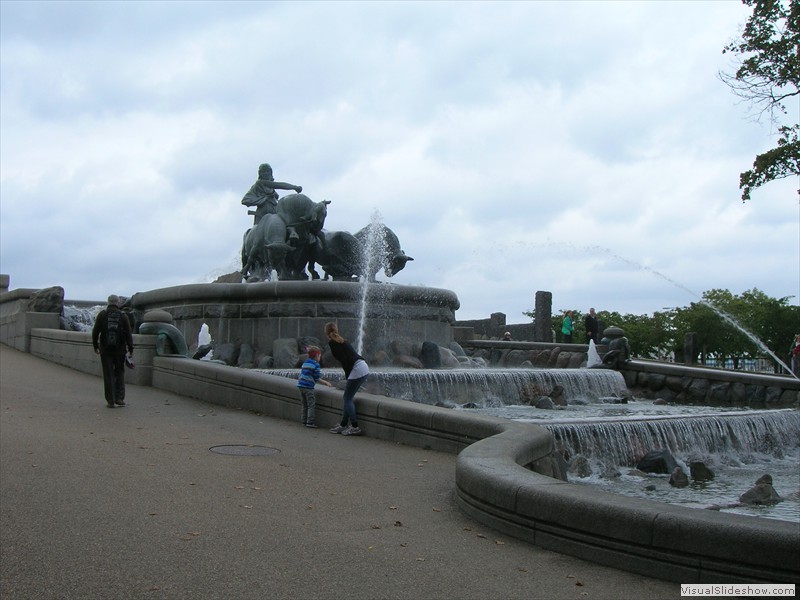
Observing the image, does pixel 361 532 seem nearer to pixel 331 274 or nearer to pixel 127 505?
pixel 127 505

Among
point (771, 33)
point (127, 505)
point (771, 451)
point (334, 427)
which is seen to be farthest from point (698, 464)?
point (771, 33)

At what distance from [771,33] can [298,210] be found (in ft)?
42.9

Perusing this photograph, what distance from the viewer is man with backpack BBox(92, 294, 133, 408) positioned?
42.1 feet

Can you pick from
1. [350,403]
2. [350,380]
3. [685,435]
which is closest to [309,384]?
[350,403]

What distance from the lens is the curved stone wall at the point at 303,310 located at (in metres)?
19.5

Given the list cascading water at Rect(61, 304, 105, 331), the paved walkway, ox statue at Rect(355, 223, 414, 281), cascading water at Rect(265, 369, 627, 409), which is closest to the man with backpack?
the paved walkway

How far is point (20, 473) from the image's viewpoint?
7348mm

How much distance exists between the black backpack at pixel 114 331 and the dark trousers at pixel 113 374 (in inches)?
7.3

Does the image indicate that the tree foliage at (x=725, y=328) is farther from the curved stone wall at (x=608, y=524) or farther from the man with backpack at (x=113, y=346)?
the curved stone wall at (x=608, y=524)

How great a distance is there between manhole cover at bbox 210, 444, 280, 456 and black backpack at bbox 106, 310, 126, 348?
15.2ft

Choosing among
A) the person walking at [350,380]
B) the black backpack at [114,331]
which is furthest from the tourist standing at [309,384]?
the black backpack at [114,331]

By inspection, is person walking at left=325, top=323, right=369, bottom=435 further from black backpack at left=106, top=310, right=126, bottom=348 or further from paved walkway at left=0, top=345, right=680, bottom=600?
black backpack at left=106, top=310, right=126, bottom=348

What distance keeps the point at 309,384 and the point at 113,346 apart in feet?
12.4

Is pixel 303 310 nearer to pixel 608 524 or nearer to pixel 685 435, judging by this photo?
pixel 685 435
